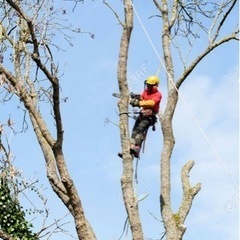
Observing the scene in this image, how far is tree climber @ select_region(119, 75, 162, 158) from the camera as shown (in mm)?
6418

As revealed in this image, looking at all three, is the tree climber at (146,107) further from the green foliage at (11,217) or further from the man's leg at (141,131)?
the green foliage at (11,217)

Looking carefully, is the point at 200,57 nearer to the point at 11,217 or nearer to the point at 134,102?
the point at 134,102

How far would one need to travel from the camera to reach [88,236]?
18.3ft

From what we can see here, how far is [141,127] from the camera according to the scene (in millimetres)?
6527

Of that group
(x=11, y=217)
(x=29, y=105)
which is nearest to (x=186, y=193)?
(x=29, y=105)

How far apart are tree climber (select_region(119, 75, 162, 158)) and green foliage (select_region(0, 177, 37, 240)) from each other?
107 inches

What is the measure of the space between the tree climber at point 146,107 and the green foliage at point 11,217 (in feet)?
8.94

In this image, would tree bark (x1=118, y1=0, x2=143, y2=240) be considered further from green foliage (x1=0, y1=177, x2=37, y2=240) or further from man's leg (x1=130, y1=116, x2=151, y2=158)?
green foliage (x1=0, y1=177, x2=37, y2=240)

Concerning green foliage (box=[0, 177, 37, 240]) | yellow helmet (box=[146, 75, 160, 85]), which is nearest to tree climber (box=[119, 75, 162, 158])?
yellow helmet (box=[146, 75, 160, 85])

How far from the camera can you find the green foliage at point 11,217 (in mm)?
8281

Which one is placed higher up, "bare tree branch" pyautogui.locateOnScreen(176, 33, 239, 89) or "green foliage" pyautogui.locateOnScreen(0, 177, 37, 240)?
"bare tree branch" pyautogui.locateOnScreen(176, 33, 239, 89)

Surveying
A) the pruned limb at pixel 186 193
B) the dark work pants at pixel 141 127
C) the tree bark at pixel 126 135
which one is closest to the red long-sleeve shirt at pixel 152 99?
the dark work pants at pixel 141 127

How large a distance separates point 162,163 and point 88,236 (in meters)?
1.44

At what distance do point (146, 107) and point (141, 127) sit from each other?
24 centimetres
